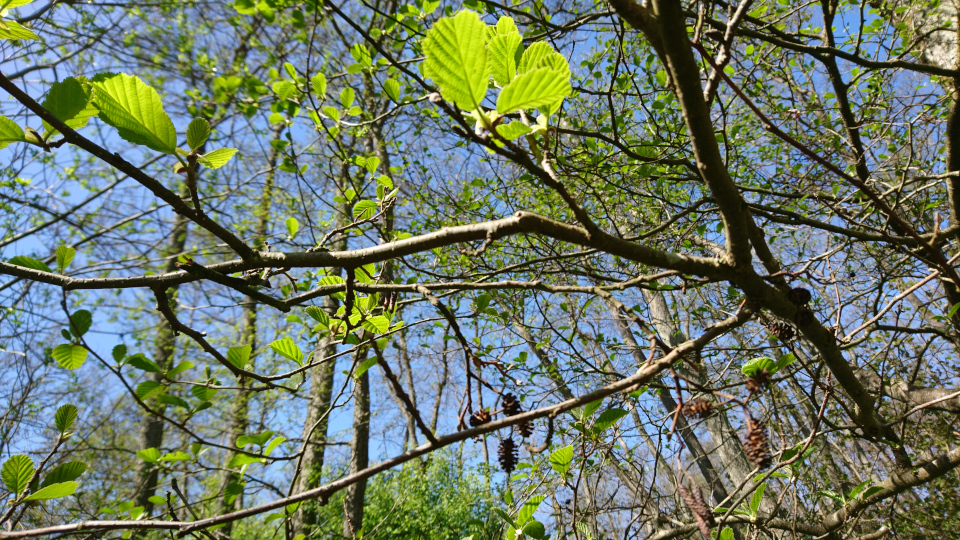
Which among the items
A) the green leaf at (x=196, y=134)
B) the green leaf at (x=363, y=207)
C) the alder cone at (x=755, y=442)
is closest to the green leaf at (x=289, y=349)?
the green leaf at (x=363, y=207)

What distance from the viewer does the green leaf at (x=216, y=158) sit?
76cm

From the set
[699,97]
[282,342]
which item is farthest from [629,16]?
[282,342]

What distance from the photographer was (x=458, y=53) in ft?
1.97

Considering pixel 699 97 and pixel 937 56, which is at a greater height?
pixel 937 56

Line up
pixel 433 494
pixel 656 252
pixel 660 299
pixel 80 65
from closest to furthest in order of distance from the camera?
pixel 656 252
pixel 80 65
pixel 660 299
pixel 433 494

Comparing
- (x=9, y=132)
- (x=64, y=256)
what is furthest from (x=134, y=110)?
(x=64, y=256)

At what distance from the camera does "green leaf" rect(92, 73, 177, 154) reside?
24.2 inches

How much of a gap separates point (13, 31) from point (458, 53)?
88 cm

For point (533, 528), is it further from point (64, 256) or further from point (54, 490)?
point (64, 256)

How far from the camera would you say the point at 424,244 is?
74cm

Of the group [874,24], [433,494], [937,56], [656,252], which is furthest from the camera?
[433,494]

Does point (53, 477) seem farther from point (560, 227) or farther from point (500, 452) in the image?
point (560, 227)

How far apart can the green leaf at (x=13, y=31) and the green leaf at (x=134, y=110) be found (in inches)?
16.9

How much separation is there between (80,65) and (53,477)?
24.1ft
